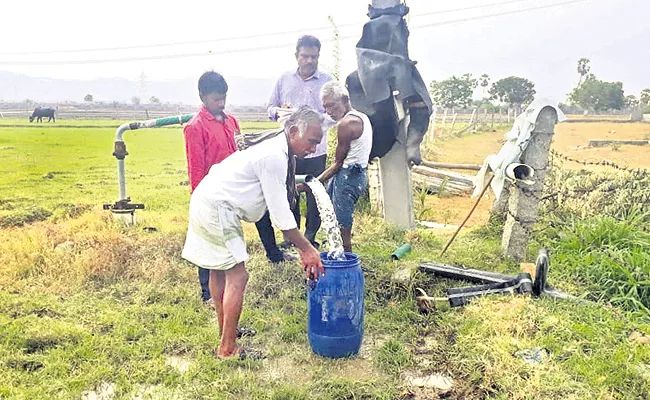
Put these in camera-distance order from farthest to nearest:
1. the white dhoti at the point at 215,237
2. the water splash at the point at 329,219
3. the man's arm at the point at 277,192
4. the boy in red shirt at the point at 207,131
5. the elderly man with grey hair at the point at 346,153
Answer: the elderly man with grey hair at the point at 346,153
the boy in red shirt at the point at 207,131
the water splash at the point at 329,219
the white dhoti at the point at 215,237
the man's arm at the point at 277,192

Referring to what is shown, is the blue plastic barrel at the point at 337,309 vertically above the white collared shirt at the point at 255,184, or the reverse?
the white collared shirt at the point at 255,184

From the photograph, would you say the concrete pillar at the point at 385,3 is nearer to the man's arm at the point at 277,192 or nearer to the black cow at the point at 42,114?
the man's arm at the point at 277,192

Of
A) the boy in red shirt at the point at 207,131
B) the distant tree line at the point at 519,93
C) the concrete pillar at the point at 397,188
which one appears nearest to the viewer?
the boy in red shirt at the point at 207,131

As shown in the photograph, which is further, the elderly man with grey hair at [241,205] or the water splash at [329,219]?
the water splash at [329,219]

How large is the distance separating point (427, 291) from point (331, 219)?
143 centimetres

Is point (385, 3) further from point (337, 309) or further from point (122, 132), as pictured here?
point (337, 309)

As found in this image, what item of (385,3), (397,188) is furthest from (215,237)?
(385,3)

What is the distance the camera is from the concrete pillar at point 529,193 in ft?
15.7

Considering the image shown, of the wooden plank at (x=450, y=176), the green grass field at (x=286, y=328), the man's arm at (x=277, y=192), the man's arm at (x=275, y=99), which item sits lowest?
the green grass field at (x=286, y=328)

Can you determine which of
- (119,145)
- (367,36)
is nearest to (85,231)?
(119,145)

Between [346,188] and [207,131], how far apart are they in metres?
1.26

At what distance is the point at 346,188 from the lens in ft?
15.0

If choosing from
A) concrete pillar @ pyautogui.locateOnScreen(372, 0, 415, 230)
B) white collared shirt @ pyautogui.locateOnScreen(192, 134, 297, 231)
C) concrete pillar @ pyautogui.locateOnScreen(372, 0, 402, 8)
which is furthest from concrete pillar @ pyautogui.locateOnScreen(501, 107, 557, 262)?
white collared shirt @ pyautogui.locateOnScreen(192, 134, 297, 231)

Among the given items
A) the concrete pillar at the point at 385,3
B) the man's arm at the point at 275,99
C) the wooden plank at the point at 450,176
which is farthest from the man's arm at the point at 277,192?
the wooden plank at the point at 450,176
